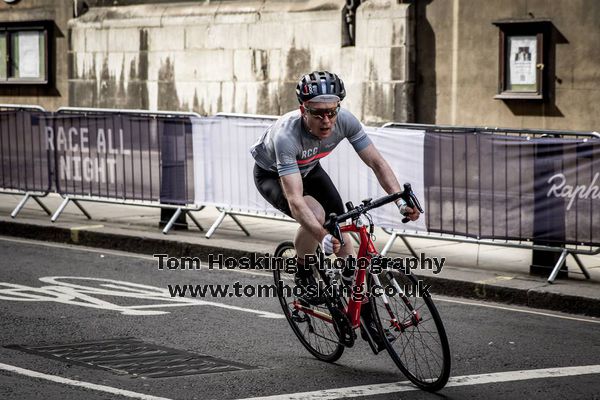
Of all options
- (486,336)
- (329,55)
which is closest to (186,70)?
(329,55)

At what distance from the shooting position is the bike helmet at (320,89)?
674 centimetres

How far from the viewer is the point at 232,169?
483 inches

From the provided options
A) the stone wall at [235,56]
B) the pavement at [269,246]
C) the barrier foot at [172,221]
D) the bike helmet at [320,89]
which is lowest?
the pavement at [269,246]

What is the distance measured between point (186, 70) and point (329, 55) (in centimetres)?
317

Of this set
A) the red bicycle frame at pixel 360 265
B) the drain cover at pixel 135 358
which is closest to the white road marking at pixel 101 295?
the drain cover at pixel 135 358

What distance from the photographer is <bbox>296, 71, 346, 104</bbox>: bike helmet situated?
6738mm

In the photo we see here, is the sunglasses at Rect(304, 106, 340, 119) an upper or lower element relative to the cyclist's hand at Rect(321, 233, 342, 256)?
upper

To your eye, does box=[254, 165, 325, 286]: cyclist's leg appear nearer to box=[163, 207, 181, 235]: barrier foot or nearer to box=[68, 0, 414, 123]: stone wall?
box=[163, 207, 181, 235]: barrier foot

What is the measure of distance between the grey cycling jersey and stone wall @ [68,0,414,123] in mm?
9857

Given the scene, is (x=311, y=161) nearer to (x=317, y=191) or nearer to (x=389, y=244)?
(x=317, y=191)

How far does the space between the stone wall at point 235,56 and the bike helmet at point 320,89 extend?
1006 centimetres

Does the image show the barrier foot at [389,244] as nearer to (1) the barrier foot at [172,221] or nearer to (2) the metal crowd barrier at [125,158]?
(2) the metal crowd barrier at [125,158]

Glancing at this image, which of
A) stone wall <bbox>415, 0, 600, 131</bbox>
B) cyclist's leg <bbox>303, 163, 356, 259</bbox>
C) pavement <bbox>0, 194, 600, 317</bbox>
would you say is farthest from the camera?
stone wall <bbox>415, 0, 600, 131</bbox>

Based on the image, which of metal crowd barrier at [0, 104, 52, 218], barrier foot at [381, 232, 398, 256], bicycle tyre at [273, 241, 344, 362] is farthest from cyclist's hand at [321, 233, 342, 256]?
metal crowd barrier at [0, 104, 52, 218]
